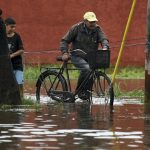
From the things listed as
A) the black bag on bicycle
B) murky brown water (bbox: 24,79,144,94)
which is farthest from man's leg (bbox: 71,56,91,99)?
murky brown water (bbox: 24,79,144,94)

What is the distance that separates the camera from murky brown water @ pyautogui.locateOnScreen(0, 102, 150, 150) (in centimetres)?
1038

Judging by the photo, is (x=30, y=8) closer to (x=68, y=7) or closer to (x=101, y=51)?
(x=68, y=7)

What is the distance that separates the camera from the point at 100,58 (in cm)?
1644

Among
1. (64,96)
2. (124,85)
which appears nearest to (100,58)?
(64,96)

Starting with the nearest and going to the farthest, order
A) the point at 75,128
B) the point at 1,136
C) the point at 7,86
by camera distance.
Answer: the point at 1,136 → the point at 75,128 → the point at 7,86

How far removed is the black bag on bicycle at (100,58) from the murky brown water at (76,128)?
828 mm

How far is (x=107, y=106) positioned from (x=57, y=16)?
1914cm

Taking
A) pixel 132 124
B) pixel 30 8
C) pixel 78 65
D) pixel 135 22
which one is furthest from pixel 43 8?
pixel 132 124

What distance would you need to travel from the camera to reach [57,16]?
35.2 metres

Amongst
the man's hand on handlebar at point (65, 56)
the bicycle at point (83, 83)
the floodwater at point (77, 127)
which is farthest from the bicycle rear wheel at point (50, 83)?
the floodwater at point (77, 127)

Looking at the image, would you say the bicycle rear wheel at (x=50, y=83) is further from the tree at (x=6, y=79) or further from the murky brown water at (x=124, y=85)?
the murky brown water at (x=124, y=85)

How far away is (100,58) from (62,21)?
61.5 feet

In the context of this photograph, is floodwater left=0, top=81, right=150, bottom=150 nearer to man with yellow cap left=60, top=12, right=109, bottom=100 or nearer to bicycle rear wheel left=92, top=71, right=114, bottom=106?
bicycle rear wheel left=92, top=71, right=114, bottom=106

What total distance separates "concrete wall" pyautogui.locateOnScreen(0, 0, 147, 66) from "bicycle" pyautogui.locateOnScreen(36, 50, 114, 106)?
1621 centimetres
